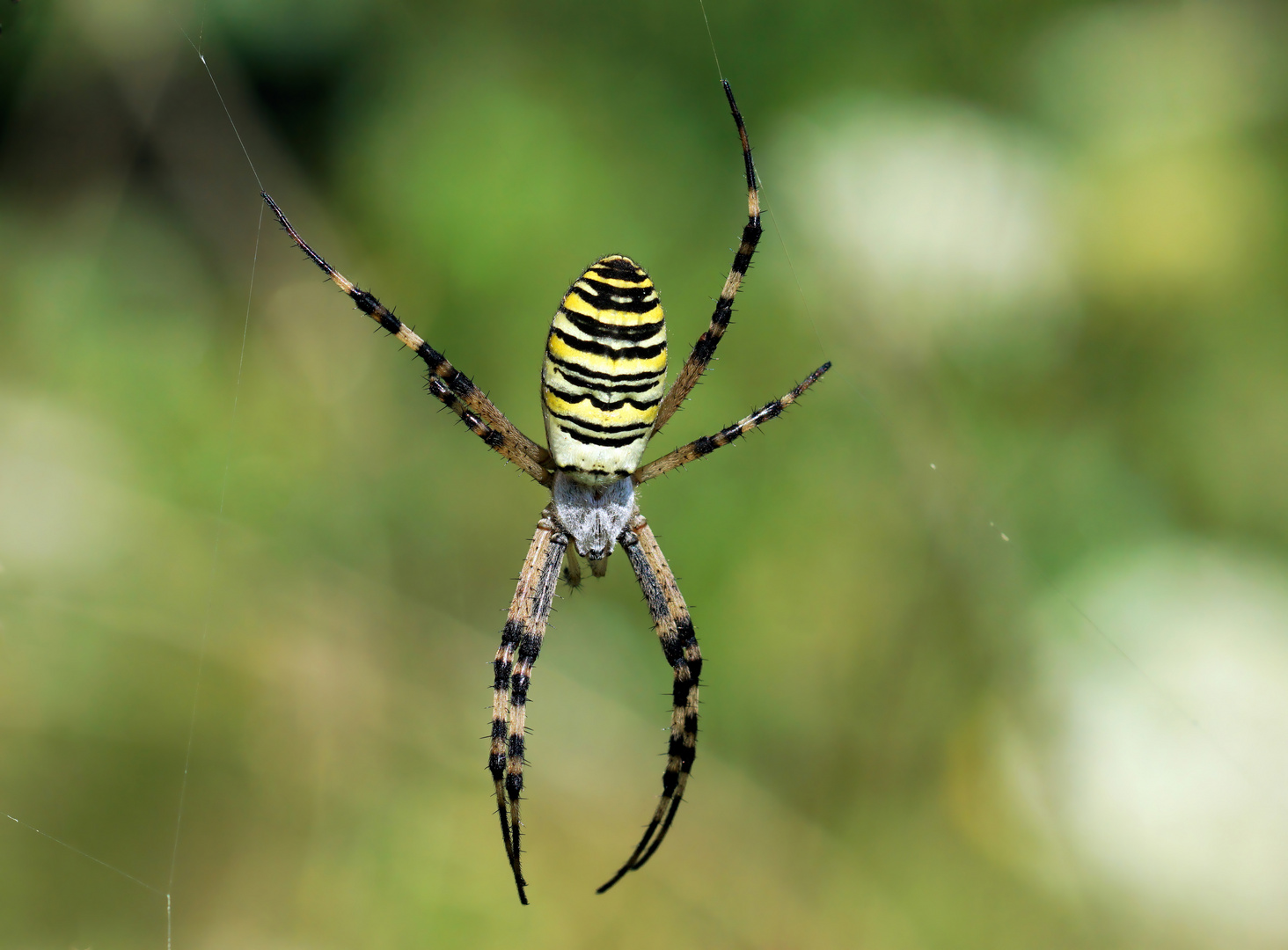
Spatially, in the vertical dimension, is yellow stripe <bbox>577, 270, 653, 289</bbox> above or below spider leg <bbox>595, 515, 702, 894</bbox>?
above

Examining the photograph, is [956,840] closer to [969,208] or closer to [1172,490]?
[1172,490]

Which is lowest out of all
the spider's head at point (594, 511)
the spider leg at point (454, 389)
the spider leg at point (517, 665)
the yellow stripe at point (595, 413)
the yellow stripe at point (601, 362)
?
the spider leg at point (517, 665)

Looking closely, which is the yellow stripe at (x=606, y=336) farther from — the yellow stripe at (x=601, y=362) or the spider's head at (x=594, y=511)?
the spider's head at (x=594, y=511)

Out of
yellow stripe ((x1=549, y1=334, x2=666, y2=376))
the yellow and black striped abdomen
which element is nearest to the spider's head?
the yellow and black striped abdomen

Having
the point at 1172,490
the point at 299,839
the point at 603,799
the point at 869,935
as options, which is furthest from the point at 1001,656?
the point at 299,839

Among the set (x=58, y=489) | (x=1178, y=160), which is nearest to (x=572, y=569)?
(x=58, y=489)

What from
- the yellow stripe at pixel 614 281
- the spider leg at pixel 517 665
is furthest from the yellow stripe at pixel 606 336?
the spider leg at pixel 517 665

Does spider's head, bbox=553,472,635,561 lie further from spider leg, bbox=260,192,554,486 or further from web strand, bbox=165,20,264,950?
web strand, bbox=165,20,264,950
